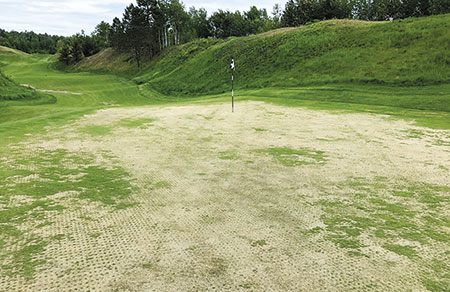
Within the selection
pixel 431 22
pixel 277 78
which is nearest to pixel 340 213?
pixel 277 78

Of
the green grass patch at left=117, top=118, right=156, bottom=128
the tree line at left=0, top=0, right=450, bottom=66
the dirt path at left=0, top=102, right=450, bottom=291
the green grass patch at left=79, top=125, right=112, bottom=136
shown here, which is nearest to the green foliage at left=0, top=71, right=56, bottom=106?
the green grass patch at left=117, top=118, right=156, bottom=128

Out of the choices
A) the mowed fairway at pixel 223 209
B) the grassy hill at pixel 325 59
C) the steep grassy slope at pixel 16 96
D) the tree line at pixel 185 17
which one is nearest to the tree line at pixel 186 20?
the tree line at pixel 185 17

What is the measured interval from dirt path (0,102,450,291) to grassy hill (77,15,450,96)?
21019mm

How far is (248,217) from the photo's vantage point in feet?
19.6

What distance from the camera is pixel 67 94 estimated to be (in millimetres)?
42000

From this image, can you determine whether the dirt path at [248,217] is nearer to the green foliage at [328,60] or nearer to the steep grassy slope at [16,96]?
the green foliage at [328,60]

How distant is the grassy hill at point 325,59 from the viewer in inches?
1190

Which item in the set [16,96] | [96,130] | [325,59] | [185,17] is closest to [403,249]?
[96,130]

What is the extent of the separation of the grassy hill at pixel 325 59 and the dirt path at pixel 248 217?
21019mm

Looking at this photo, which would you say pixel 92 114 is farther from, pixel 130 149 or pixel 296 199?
pixel 296 199

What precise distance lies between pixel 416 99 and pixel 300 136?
51.9 ft

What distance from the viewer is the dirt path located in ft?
13.6

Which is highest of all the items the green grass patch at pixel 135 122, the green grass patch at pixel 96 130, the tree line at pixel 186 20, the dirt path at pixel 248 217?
the tree line at pixel 186 20

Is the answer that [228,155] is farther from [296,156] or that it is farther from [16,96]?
[16,96]
